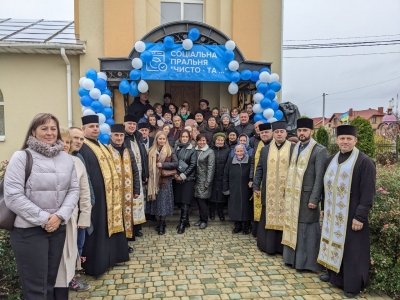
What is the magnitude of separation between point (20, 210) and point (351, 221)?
3491 millimetres

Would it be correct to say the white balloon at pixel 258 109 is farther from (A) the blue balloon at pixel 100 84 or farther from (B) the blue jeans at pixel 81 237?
(B) the blue jeans at pixel 81 237

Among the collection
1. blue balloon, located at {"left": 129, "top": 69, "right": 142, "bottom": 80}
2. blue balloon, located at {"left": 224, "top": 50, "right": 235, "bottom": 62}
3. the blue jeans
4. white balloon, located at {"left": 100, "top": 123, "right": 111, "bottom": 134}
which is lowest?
the blue jeans

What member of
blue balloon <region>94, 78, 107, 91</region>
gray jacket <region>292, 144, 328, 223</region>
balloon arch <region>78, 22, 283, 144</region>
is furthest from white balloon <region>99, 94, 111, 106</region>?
gray jacket <region>292, 144, 328, 223</region>

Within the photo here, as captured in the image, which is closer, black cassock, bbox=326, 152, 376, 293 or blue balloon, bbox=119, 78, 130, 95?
black cassock, bbox=326, 152, 376, 293

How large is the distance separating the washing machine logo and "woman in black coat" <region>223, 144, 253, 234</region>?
3.08 meters

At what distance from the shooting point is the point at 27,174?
2582 millimetres

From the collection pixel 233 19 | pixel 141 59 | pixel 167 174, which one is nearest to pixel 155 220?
pixel 167 174

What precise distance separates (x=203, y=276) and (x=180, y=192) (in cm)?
212

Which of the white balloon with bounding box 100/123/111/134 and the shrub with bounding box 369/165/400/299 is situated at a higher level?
the white balloon with bounding box 100/123/111/134

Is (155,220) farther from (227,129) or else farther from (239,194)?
(227,129)

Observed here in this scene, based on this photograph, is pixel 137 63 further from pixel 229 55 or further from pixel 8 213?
pixel 8 213

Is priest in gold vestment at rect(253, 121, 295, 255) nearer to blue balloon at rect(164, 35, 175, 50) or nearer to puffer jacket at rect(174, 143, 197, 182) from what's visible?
puffer jacket at rect(174, 143, 197, 182)

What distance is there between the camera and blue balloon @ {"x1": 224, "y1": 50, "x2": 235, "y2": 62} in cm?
768

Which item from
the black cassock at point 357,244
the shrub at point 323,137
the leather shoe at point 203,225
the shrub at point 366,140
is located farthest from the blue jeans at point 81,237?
the shrub at point 323,137
